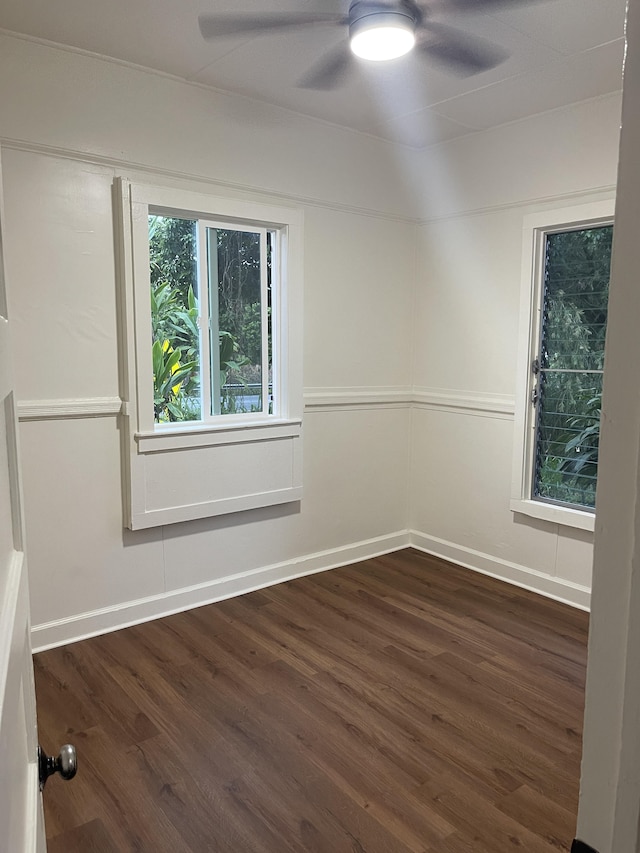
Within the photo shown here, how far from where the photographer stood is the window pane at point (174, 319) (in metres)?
3.08

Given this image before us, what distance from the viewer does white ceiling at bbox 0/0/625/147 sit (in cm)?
227

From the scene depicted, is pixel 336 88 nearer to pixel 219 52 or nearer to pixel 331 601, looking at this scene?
pixel 219 52

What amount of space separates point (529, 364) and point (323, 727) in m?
2.17

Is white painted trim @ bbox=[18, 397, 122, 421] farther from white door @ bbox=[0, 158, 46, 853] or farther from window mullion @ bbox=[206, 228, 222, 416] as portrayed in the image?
white door @ bbox=[0, 158, 46, 853]

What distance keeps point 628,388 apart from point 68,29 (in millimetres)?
2804

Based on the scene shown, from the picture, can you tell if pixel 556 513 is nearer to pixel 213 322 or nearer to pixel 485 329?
pixel 485 329

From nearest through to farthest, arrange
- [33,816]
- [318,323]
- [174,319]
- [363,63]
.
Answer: [33,816], [363,63], [174,319], [318,323]

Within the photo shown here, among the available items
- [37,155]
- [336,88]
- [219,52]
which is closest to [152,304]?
[37,155]

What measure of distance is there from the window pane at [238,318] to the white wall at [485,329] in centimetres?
118

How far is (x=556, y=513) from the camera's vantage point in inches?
131

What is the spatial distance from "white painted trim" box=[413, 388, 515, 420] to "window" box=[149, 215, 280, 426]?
1150 mm

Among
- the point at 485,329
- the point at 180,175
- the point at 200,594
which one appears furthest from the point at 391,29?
the point at 200,594

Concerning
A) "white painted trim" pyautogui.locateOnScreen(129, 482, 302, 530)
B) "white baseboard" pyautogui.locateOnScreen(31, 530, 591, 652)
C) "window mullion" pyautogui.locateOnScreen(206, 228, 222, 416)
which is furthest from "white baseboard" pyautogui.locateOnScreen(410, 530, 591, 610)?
"window mullion" pyautogui.locateOnScreen(206, 228, 222, 416)

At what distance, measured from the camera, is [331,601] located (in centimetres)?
334
